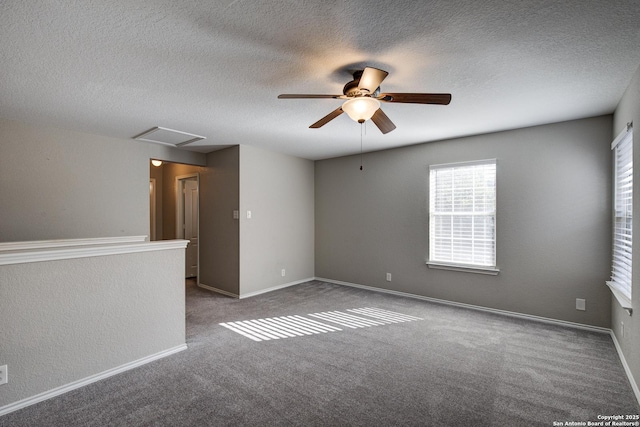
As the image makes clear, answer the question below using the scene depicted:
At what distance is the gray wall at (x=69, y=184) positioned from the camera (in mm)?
3338

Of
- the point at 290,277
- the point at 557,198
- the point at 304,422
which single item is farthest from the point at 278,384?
the point at 557,198

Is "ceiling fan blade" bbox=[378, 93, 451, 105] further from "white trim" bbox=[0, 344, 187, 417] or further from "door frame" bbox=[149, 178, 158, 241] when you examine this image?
"door frame" bbox=[149, 178, 158, 241]

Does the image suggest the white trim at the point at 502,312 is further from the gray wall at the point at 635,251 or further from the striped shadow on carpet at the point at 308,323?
the striped shadow on carpet at the point at 308,323

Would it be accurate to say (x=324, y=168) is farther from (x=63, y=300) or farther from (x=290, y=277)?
(x=63, y=300)

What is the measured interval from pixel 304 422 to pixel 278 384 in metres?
0.47

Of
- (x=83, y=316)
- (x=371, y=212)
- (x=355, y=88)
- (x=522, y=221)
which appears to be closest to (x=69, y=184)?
(x=83, y=316)

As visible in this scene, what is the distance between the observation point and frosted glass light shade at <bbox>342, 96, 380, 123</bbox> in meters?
2.27

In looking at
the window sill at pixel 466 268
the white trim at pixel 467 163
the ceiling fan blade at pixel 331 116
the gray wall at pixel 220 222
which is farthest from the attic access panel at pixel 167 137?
the window sill at pixel 466 268

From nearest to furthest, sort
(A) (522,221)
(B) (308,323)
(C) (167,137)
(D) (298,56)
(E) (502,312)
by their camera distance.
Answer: (D) (298,56)
(B) (308,323)
(A) (522,221)
(E) (502,312)
(C) (167,137)

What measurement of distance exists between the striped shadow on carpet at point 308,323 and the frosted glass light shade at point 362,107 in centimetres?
231

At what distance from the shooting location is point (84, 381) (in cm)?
225

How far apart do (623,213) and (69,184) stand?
6129 millimetres

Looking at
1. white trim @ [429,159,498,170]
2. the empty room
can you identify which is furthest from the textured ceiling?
white trim @ [429,159,498,170]

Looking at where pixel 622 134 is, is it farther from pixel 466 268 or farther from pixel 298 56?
pixel 298 56
